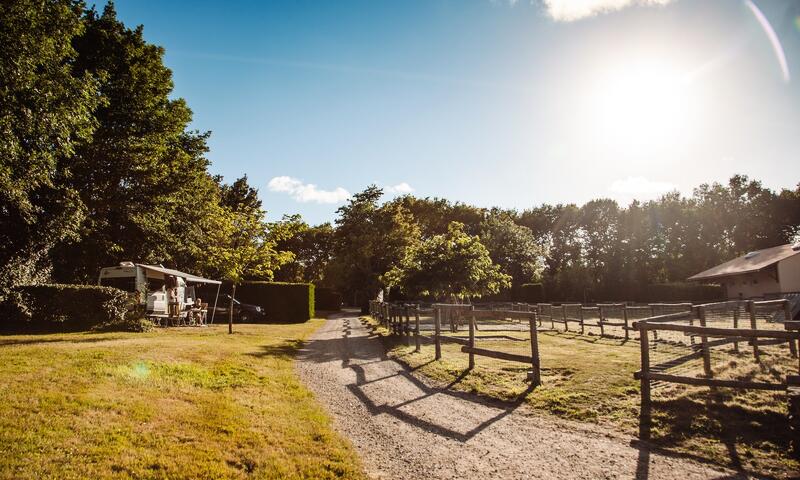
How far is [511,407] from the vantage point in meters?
7.03

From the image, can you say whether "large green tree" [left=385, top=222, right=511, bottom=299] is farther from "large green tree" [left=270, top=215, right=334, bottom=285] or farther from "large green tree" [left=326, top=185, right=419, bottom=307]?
"large green tree" [left=270, top=215, right=334, bottom=285]

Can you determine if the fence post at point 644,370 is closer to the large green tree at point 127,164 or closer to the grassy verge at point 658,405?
the grassy verge at point 658,405

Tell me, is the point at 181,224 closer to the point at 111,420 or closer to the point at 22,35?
the point at 22,35

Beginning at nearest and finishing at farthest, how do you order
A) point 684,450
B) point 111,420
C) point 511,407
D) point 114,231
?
point 684,450, point 111,420, point 511,407, point 114,231

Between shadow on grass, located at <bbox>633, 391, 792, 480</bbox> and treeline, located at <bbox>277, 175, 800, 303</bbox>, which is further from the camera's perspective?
treeline, located at <bbox>277, 175, 800, 303</bbox>

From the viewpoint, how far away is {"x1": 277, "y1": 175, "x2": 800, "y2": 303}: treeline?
1738 inches

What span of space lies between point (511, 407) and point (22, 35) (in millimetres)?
20261

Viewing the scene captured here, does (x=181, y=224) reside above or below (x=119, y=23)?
below

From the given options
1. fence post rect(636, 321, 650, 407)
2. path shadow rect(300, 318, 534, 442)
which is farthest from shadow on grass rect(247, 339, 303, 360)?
fence post rect(636, 321, 650, 407)

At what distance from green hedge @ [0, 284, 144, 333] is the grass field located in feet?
25.0

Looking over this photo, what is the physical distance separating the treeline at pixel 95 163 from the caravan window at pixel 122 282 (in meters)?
2.40

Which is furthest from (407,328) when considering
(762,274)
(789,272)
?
(762,274)

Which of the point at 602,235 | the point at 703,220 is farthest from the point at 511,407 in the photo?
the point at 703,220

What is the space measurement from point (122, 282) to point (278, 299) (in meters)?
11.1
